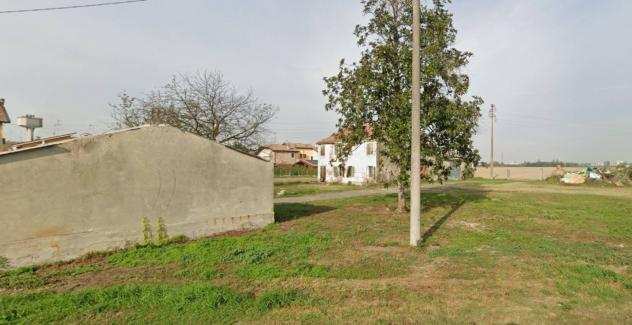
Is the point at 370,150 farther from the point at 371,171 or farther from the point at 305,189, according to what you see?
the point at 305,189

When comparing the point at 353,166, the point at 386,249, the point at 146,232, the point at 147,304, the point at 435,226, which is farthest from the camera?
the point at 353,166

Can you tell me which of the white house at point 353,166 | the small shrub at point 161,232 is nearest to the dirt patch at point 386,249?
the small shrub at point 161,232

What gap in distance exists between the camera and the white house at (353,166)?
40.4 meters

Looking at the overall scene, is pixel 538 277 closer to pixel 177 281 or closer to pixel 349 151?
pixel 177 281

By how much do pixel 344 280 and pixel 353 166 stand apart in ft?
118

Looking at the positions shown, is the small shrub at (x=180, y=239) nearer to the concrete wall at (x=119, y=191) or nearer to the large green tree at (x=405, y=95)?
the concrete wall at (x=119, y=191)

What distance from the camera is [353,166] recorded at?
43.2 m

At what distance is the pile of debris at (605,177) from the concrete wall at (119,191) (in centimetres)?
3987

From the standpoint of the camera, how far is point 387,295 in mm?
6664

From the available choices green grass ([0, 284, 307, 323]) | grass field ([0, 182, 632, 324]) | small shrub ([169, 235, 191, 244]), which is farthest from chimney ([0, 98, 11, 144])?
green grass ([0, 284, 307, 323])

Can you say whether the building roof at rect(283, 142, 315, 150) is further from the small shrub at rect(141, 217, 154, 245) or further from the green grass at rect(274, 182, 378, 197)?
the small shrub at rect(141, 217, 154, 245)

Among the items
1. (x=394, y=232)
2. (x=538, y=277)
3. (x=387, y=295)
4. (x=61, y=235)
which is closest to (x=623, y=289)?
(x=538, y=277)

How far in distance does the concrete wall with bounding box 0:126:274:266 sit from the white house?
81.8 ft

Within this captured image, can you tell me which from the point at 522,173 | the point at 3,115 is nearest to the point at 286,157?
the point at 522,173
